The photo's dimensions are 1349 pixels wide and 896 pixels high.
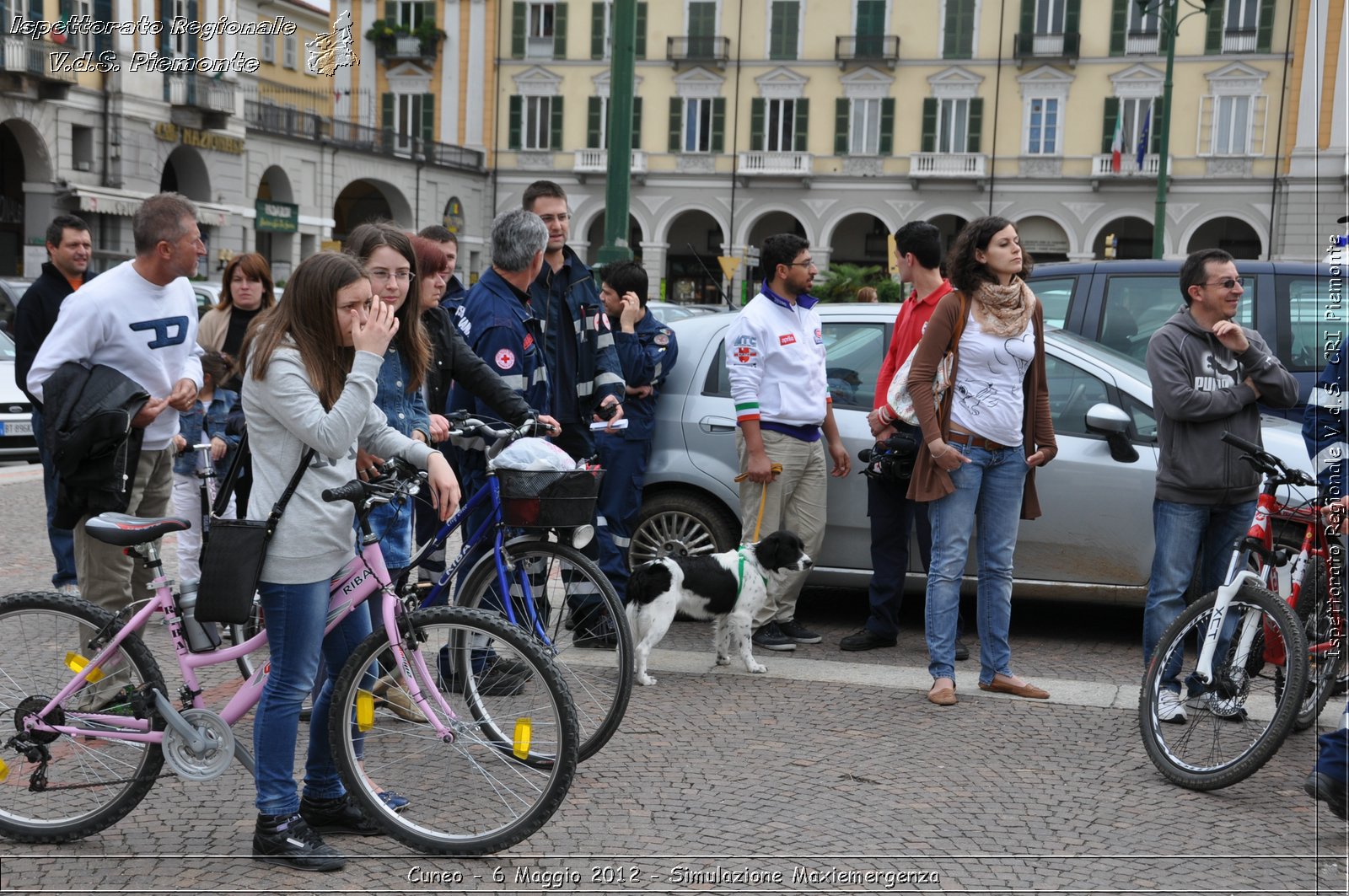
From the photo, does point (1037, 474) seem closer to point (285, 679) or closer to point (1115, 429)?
point (1115, 429)

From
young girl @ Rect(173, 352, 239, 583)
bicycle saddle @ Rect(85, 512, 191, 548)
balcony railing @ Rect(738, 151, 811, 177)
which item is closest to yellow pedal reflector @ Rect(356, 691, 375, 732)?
bicycle saddle @ Rect(85, 512, 191, 548)

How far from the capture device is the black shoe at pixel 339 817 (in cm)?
409

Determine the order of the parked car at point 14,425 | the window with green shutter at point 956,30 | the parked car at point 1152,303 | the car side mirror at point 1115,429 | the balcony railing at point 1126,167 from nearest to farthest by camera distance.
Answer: the car side mirror at point 1115,429 → the parked car at point 1152,303 → the parked car at point 14,425 → the balcony railing at point 1126,167 → the window with green shutter at point 956,30

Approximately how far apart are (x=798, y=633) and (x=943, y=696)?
4.24 ft

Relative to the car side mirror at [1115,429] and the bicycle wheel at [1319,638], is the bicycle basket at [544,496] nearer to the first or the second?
the bicycle wheel at [1319,638]

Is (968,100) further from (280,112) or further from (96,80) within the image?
(96,80)

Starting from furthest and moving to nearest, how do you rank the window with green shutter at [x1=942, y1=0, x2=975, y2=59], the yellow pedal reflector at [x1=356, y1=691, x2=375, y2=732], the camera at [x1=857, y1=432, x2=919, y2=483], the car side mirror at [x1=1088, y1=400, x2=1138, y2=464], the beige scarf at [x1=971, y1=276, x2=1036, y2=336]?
the window with green shutter at [x1=942, y1=0, x2=975, y2=59], the car side mirror at [x1=1088, y1=400, x2=1138, y2=464], the camera at [x1=857, y1=432, x2=919, y2=483], the beige scarf at [x1=971, y1=276, x2=1036, y2=336], the yellow pedal reflector at [x1=356, y1=691, x2=375, y2=732]

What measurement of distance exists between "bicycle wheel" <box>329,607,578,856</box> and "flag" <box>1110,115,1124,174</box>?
46.0 metres

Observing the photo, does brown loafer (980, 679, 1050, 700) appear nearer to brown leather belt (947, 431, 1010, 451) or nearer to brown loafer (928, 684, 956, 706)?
brown loafer (928, 684, 956, 706)

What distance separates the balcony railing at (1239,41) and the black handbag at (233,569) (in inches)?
1929

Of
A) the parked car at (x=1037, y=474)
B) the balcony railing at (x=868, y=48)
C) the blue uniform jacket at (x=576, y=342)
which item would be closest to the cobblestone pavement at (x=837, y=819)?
the parked car at (x=1037, y=474)

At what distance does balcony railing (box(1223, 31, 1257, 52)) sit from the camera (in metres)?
45.9

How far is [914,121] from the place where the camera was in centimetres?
4984

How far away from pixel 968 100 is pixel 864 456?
45.5 metres
